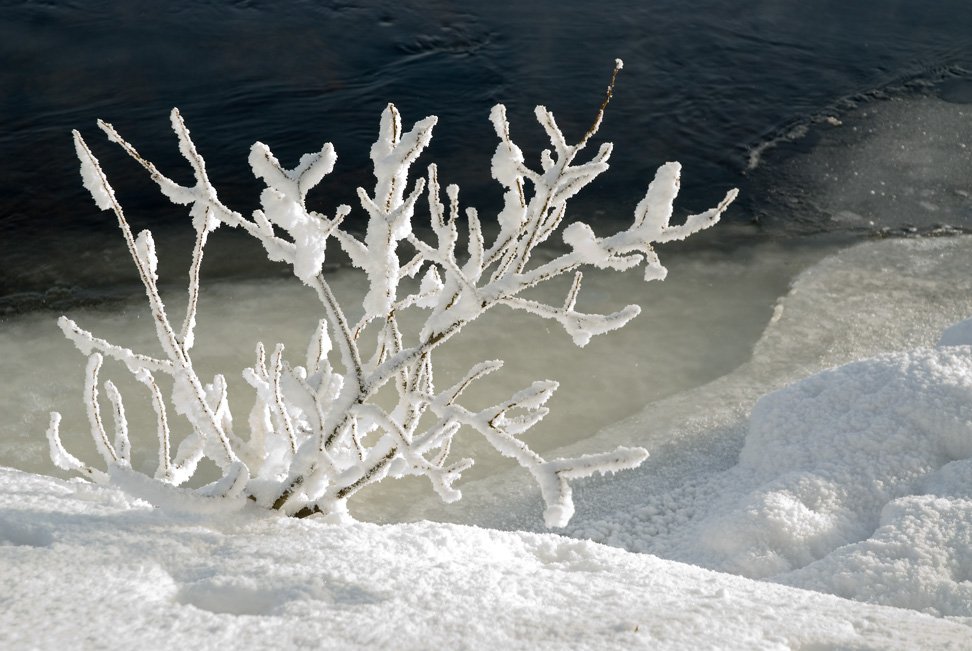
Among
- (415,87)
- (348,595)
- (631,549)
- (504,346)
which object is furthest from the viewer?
(415,87)

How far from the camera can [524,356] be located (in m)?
3.69

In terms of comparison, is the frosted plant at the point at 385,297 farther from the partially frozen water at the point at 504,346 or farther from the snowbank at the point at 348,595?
the partially frozen water at the point at 504,346

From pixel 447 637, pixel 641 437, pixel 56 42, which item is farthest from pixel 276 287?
pixel 56 42

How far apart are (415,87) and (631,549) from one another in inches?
169

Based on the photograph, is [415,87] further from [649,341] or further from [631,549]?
[631,549]

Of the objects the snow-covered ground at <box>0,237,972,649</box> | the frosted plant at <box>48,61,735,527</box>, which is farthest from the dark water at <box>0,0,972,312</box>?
the frosted plant at <box>48,61,735,527</box>

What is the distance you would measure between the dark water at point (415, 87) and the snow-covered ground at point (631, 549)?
2.05 meters

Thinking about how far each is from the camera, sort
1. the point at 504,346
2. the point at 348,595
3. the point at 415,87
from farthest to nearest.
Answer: the point at 415,87
the point at 504,346
the point at 348,595

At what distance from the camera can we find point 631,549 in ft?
8.23

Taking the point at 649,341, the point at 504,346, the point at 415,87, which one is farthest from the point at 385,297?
the point at 415,87

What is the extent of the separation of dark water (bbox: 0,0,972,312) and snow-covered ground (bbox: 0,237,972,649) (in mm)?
2050

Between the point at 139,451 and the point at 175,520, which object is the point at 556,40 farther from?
the point at 175,520

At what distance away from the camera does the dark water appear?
16.0 ft

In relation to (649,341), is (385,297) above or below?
above
